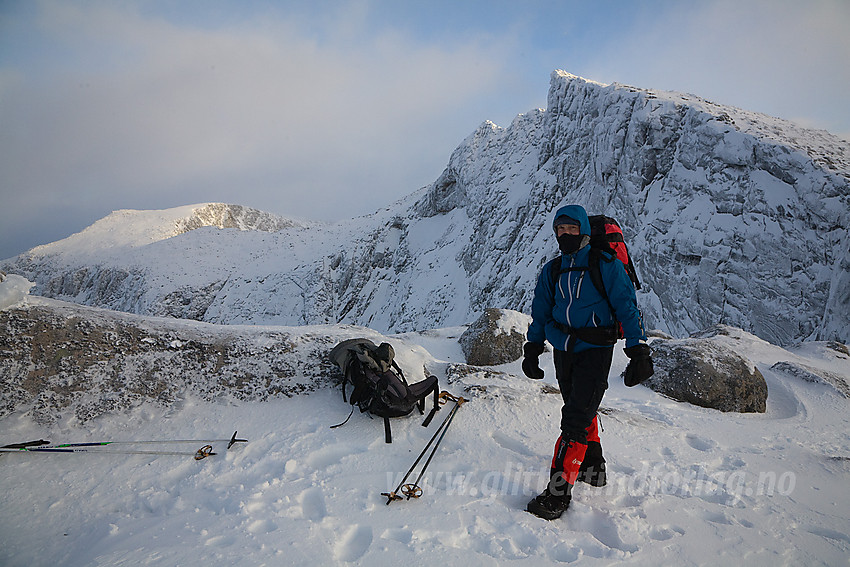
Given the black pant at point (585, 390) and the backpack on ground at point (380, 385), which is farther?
the backpack on ground at point (380, 385)

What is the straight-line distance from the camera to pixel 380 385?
417 cm

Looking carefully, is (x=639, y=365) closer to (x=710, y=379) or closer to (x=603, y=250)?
(x=603, y=250)

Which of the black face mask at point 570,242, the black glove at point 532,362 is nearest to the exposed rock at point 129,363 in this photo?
the black glove at point 532,362

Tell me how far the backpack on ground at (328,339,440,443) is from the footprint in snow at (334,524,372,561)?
1.14 m

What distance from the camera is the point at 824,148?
40.6ft

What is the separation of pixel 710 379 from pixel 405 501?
6.11 m

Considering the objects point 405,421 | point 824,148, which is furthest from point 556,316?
point 824,148

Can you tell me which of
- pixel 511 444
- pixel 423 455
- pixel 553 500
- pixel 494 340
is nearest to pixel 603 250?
pixel 553 500

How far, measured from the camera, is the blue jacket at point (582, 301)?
316 centimetres

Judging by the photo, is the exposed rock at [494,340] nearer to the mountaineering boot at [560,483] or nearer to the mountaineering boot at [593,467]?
the mountaineering boot at [593,467]

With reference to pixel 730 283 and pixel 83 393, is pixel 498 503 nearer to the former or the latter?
pixel 83 393

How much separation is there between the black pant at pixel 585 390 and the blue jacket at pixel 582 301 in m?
0.11

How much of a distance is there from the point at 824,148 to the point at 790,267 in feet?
13.3

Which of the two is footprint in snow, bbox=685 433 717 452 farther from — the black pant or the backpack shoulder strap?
the backpack shoulder strap
